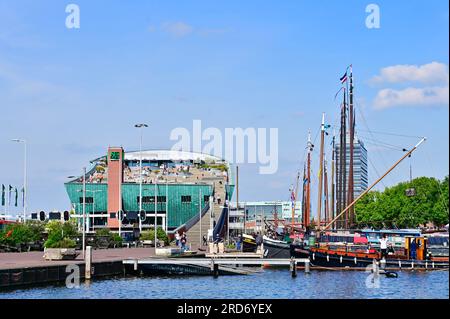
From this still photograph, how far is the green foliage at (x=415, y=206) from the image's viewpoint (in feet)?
384

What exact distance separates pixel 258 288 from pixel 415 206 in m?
77.6

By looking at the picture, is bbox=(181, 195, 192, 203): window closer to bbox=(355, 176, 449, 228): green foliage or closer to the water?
bbox=(355, 176, 449, 228): green foliage

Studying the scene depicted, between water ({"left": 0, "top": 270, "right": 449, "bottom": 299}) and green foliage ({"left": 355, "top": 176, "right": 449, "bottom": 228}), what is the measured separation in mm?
56388

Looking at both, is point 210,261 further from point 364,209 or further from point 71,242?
point 364,209

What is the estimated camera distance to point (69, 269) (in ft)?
162

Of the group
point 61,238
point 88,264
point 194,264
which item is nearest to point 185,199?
point 61,238

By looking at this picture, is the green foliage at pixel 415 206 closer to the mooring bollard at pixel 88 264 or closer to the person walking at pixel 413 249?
the person walking at pixel 413 249

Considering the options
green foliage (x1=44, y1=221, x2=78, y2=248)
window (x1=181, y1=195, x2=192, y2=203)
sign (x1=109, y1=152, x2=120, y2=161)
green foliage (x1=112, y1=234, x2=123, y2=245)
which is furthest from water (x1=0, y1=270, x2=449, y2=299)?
window (x1=181, y1=195, x2=192, y2=203)

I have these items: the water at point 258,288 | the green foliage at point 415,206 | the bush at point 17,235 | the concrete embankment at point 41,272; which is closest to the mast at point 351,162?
the green foliage at point 415,206

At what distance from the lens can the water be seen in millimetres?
42406

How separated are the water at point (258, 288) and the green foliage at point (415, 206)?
2220 inches
